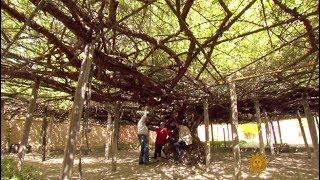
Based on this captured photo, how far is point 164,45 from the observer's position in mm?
6168

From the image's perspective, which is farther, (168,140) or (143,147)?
(168,140)

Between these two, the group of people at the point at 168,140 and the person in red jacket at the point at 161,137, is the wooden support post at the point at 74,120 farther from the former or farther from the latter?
the person in red jacket at the point at 161,137

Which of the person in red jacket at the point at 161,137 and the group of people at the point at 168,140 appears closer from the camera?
the group of people at the point at 168,140

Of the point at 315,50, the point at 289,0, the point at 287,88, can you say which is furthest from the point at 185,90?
the point at 289,0

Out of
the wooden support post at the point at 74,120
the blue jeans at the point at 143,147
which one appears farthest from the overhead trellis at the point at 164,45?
the blue jeans at the point at 143,147

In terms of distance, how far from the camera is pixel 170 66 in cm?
733

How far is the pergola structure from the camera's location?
482cm

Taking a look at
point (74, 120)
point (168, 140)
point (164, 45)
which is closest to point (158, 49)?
point (164, 45)

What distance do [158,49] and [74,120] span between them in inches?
125

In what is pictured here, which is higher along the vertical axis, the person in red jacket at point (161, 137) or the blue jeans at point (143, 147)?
the person in red jacket at point (161, 137)

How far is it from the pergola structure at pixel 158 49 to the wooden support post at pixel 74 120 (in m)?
0.01

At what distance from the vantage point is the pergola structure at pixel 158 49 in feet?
15.8

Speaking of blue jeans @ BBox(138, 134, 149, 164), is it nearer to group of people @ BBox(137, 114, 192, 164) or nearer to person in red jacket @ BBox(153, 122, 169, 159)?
group of people @ BBox(137, 114, 192, 164)

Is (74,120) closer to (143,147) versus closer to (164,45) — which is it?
(164,45)
